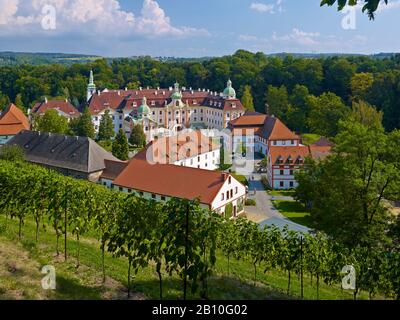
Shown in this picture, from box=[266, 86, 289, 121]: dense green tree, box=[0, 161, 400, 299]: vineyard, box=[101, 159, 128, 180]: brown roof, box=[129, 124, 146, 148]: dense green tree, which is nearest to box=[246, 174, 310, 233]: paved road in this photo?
box=[101, 159, 128, 180]: brown roof

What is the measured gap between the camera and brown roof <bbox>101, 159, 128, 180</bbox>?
36531mm

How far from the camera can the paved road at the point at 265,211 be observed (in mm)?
31453

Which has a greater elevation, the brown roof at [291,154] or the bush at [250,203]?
the brown roof at [291,154]

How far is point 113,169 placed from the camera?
37.2m

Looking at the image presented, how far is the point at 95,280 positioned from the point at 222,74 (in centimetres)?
8462

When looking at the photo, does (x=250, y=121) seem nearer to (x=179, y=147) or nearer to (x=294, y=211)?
(x=179, y=147)

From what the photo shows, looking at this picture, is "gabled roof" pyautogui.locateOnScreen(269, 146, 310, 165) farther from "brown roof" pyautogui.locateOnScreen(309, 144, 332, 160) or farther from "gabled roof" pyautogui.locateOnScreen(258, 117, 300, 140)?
"gabled roof" pyautogui.locateOnScreen(258, 117, 300, 140)

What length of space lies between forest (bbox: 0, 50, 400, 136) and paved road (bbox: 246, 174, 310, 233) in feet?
73.1

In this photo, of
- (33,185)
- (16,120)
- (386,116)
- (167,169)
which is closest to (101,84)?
(16,120)

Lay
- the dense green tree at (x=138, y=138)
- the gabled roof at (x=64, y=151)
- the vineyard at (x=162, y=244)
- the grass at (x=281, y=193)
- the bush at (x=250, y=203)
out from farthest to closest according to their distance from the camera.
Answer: the dense green tree at (x=138, y=138), the grass at (x=281, y=193), the gabled roof at (x=64, y=151), the bush at (x=250, y=203), the vineyard at (x=162, y=244)

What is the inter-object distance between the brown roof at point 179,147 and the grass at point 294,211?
901 centimetres

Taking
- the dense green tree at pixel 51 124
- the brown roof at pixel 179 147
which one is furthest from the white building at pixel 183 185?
the dense green tree at pixel 51 124

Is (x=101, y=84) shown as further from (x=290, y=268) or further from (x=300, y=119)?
(x=290, y=268)

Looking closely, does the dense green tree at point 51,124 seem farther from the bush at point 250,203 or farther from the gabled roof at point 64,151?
the bush at point 250,203
